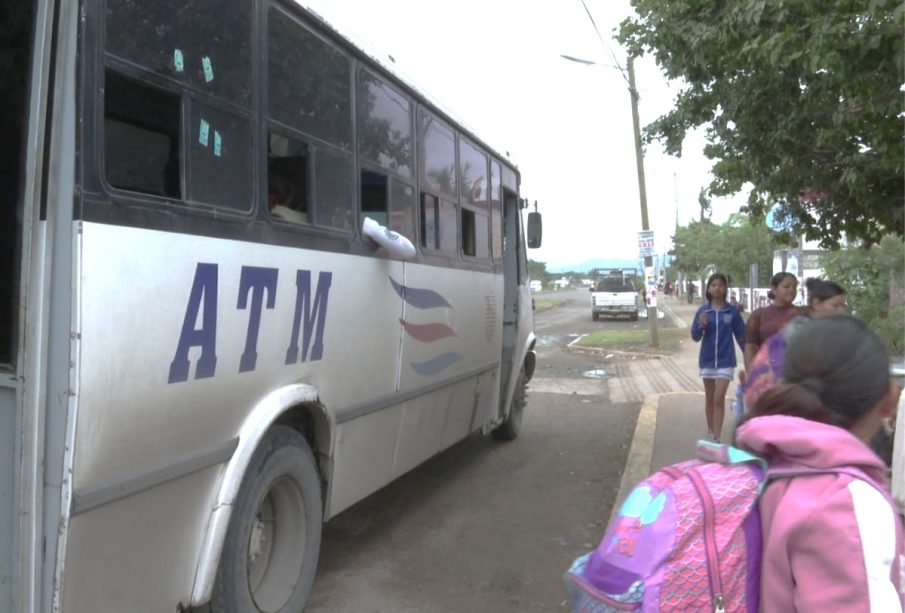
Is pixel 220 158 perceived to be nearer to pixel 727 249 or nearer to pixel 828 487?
pixel 828 487

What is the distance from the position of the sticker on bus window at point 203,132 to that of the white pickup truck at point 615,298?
32096 millimetres

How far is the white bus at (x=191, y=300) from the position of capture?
246 centimetres

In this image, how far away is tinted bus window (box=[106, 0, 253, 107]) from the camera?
9.04 feet

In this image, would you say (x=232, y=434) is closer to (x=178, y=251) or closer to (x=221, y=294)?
(x=221, y=294)

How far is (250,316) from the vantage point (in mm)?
3363

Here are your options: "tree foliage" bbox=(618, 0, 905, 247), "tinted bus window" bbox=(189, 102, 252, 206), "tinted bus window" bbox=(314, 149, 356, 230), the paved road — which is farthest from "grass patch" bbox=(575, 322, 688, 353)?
"tinted bus window" bbox=(189, 102, 252, 206)

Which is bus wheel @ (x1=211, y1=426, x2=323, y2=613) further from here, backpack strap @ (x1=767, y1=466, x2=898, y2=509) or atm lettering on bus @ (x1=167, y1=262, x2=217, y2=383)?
backpack strap @ (x1=767, y1=466, x2=898, y2=509)

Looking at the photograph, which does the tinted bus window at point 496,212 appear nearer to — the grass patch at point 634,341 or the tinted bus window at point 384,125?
the tinted bus window at point 384,125

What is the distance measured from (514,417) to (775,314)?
3202 mm

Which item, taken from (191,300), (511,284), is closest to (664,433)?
(511,284)

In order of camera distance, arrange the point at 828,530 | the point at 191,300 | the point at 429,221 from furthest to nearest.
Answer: the point at 429,221, the point at 191,300, the point at 828,530

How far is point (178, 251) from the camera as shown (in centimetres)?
291

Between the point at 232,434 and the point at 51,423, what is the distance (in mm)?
924

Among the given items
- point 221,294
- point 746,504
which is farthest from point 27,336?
point 746,504
